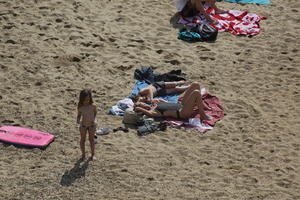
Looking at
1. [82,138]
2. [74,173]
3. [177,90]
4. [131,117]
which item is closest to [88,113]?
[82,138]

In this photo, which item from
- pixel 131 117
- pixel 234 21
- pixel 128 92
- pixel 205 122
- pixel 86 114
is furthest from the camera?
pixel 234 21

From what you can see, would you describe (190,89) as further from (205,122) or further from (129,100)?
(129,100)

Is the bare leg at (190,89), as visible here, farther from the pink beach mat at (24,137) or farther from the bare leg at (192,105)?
the pink beach mat at (24,137)

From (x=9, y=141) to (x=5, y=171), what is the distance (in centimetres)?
71

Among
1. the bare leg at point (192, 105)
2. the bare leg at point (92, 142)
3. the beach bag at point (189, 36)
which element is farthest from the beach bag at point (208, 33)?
the bare leg at point (92, 142)

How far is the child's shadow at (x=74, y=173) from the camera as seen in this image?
333 inches

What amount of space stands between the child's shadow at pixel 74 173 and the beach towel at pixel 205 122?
5.96 ft

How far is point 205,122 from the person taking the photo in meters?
10.1

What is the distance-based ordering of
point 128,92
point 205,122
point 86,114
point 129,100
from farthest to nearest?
point 128,92
point 129,100
point 205,122
point 86,114

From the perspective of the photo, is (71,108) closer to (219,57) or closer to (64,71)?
(64,71)

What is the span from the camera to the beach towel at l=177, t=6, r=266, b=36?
516 inches

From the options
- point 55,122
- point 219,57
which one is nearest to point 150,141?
point 55,122

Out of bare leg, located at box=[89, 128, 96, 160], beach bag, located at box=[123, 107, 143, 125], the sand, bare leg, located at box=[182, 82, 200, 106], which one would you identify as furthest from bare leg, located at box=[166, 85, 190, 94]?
bare leg, located at box=[89, 128, 96, 160]

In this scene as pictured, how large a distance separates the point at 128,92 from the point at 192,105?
127 centimetres
